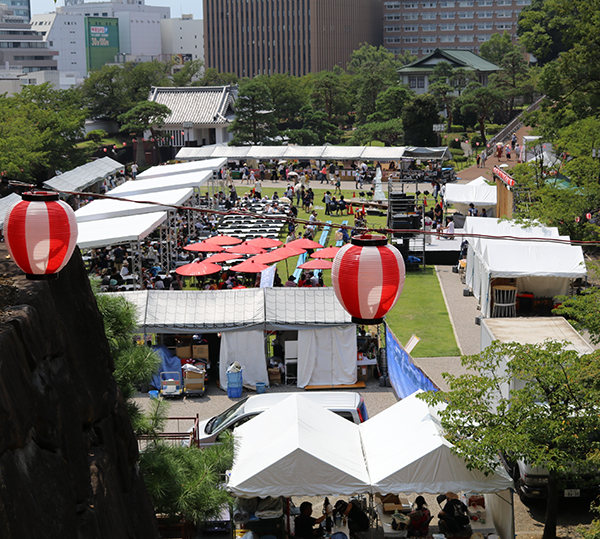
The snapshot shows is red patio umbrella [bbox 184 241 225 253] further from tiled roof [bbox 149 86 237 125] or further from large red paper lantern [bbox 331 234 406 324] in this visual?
tiled roof [bbox 149 86 237 125]

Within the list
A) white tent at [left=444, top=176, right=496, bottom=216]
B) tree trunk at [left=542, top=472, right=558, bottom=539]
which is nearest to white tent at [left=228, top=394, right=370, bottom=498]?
tree trunk at [left=542, top=472, right=558, bottom=539]

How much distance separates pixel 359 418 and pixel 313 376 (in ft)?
13.2

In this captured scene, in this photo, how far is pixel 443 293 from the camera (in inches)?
966

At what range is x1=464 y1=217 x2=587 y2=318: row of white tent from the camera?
20156 mm

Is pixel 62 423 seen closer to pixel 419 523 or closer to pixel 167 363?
pixel 419 523

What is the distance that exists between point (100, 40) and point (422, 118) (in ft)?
374

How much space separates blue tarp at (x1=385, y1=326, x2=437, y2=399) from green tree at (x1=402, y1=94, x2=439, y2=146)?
4375 centimetres

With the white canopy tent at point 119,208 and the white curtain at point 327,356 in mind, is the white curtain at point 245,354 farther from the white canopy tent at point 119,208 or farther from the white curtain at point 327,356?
the white canopy tent at point 119,208

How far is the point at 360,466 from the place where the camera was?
399 inches

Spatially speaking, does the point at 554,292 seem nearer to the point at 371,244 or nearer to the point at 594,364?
the point at 594,364

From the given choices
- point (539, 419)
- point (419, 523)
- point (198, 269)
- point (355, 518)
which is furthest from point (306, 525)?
point (198, 269)

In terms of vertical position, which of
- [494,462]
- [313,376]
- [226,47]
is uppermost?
[226,47]

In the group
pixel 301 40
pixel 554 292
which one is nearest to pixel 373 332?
pixel 554 292

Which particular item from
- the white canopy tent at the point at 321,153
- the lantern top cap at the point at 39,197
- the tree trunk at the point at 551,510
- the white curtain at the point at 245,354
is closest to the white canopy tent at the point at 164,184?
the white curtain at the point at 245,354
